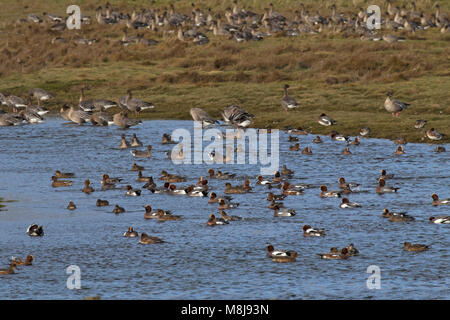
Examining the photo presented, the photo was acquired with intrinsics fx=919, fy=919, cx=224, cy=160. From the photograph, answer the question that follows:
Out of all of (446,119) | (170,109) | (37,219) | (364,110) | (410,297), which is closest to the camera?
(410,297)

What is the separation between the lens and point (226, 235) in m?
26.1

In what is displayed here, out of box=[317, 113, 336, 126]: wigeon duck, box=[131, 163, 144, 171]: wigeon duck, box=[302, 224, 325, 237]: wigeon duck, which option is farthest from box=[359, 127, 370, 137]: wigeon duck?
box=[302, 224, 325, 237]: wigeon duck

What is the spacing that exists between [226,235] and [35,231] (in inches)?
215

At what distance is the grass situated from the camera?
46.6m

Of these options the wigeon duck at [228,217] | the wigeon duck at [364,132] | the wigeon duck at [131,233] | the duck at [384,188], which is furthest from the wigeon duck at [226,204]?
the wigeon duck at [364,132]

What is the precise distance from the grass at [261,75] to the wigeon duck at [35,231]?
1946 centimetres

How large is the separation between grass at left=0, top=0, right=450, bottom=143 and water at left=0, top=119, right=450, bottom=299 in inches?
300

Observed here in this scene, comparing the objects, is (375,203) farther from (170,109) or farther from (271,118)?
(170,109)

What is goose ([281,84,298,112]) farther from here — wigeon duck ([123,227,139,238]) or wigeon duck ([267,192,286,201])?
wigeon duck ([123,227,139,238])

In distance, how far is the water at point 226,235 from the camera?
21.2 meters

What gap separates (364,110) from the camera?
46.8m

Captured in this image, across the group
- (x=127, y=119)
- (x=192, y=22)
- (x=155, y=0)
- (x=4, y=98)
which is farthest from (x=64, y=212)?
(x=155, y=0)

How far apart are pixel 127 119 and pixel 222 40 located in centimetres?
2373

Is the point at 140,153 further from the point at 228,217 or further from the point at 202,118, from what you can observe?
the point at 228,217
